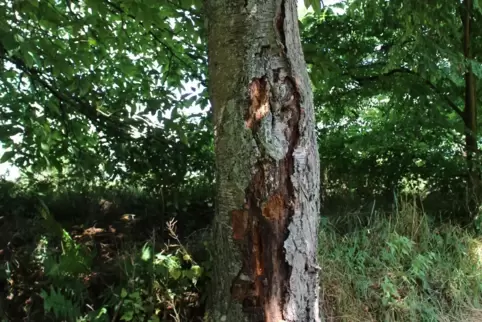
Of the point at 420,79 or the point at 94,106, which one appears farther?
the point at 420,79

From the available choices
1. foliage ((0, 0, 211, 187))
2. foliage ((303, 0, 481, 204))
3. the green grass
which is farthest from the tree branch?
foliage ((0, 0, 211, 187))

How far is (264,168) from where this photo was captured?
1.98m

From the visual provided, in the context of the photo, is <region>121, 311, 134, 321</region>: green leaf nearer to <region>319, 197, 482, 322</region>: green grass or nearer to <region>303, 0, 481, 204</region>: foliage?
<region>319, 197, 482, 322</region>: green grass

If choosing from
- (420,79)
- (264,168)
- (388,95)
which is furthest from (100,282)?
(388,95)

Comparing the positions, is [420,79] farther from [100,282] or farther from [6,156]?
[6,156]

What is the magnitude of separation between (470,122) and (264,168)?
14.7 ft

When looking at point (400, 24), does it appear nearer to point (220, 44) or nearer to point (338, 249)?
point (338, 249)

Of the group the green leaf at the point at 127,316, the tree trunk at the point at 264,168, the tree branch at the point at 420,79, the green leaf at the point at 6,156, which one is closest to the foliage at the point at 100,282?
the green leaf at the point at 127,316

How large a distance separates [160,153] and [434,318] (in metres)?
2.82

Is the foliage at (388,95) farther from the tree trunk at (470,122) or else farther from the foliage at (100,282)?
the foliage at (100,282)

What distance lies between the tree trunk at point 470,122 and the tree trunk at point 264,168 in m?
3.36

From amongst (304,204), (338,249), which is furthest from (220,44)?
(338,249)

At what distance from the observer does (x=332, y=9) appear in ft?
19.0

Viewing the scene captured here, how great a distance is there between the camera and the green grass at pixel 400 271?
3.54 meters
